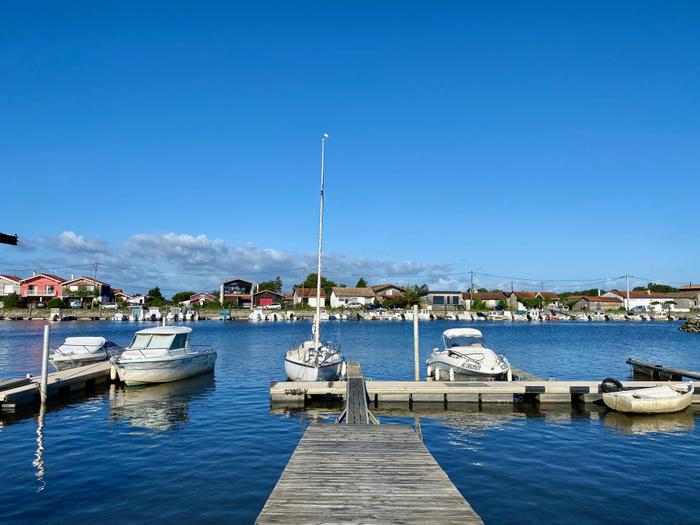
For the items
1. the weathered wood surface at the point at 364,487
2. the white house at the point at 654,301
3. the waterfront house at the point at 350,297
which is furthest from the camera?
the white house at the point at 654,301

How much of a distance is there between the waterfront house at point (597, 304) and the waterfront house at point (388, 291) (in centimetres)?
5570

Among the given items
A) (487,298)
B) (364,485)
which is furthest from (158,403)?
(487,298)

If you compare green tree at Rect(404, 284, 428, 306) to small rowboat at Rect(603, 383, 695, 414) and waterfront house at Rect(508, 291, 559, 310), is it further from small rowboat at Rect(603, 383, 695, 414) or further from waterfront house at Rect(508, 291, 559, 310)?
small rowboat at Rect(603, 383, 695, 414)

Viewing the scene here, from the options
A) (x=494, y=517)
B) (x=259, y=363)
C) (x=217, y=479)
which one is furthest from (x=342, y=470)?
(x=259, y=363)

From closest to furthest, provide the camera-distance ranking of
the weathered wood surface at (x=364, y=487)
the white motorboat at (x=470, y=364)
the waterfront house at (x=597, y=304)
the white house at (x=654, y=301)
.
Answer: the weathered wood surface at (x=364, y=487), the white motorboat at (x=470, y=364), the white house at (x=654, y=301), the waterfront house at (x=597, y=304)

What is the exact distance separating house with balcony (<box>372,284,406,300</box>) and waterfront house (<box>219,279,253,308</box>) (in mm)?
37862

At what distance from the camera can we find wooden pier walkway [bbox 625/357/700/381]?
87.1ft

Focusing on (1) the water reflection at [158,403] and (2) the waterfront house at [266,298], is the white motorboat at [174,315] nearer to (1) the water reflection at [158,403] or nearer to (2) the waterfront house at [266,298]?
(2) the waterfront house at [266,298]

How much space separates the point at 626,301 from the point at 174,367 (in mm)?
158549

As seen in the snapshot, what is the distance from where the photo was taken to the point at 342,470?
383 inches

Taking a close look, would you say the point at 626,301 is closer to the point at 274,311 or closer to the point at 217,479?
the point at 274,311

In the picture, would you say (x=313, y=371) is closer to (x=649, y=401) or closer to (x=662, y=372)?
(x=649, y=401)

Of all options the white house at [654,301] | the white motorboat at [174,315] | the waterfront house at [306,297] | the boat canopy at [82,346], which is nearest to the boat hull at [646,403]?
the boat canopy at [82,346]

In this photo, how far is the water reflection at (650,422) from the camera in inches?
755
